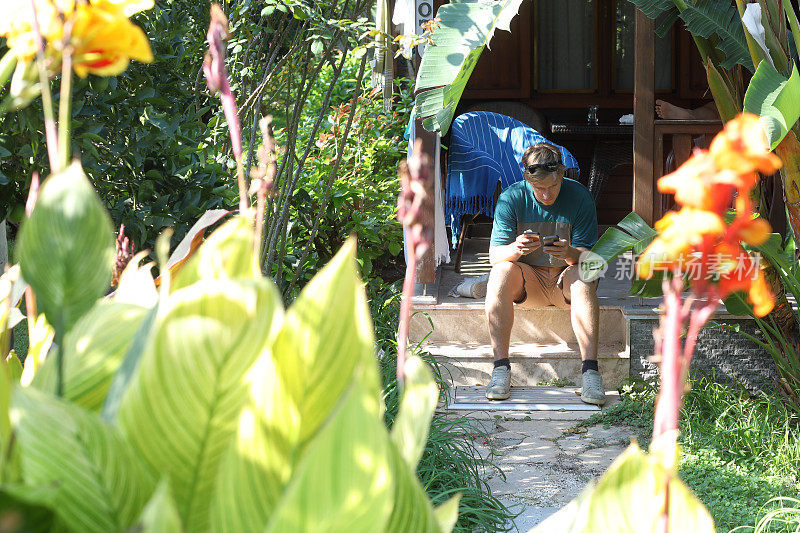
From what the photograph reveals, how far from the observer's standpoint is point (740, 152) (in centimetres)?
40

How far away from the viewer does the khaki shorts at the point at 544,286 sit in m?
4.62

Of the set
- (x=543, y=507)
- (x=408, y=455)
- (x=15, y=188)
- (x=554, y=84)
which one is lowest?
(x=543, y=507)

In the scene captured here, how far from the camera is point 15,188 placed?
91.4 inches

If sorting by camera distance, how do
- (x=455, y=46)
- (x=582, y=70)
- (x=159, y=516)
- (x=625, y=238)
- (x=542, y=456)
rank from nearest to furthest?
(x=159, y=516), (x=455, y=46), (x=542, y=456), (x=625, y=238), (x=582, y=70)

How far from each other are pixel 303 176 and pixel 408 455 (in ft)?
16.5

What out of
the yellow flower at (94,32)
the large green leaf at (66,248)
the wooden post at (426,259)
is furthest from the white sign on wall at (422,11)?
the large green leaf at (66,248)

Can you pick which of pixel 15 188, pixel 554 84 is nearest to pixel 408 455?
pixel 15 188

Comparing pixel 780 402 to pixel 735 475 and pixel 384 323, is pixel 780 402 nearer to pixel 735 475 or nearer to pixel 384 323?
pixel 735 475

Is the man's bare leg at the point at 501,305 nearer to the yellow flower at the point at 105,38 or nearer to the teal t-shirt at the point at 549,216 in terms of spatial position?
the teal t-shirt at the point at 549,216

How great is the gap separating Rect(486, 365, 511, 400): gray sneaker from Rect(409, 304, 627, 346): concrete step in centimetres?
49

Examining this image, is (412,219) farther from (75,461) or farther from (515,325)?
(515,325)

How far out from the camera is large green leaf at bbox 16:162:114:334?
46 centimetres

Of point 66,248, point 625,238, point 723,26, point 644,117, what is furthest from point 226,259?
point 644,117

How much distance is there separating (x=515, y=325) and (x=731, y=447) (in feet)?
5.70
